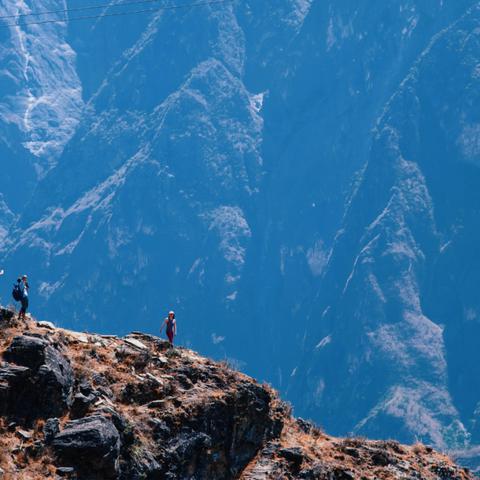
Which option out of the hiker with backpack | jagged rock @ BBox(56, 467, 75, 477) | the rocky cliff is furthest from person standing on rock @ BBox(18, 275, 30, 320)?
jagged rock @ BBox(56, 467, 75, 477)

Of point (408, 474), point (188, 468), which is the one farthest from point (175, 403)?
point (408, 474)

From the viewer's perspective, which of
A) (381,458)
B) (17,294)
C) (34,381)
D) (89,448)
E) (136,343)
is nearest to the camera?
(89,448)

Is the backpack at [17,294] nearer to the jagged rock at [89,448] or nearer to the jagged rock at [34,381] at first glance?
the jagged rock at [34,381]

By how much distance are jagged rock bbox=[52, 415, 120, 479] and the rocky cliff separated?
3 cm

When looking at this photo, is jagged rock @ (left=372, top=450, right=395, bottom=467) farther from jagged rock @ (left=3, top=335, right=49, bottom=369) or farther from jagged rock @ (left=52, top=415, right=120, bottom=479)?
jagged rock @ (left=3, top=335, right=49, bottom=369)

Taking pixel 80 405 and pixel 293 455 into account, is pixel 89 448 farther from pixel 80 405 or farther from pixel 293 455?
pixel 293 455

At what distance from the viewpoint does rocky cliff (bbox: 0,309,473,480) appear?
44.1m

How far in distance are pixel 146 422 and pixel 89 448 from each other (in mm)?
4343

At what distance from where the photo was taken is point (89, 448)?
43.9 metres

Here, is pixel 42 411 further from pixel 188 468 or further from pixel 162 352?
pixel 162 352

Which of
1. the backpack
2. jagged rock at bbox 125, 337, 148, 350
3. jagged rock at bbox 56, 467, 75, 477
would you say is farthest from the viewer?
jagged rock at bbox 125, 337, 148, 350

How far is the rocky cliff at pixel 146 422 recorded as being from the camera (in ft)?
145

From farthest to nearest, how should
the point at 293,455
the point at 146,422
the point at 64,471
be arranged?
the point at 293,455
the point at 146,422
the point at 64,471

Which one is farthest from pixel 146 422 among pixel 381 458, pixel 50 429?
pixel 381 458
